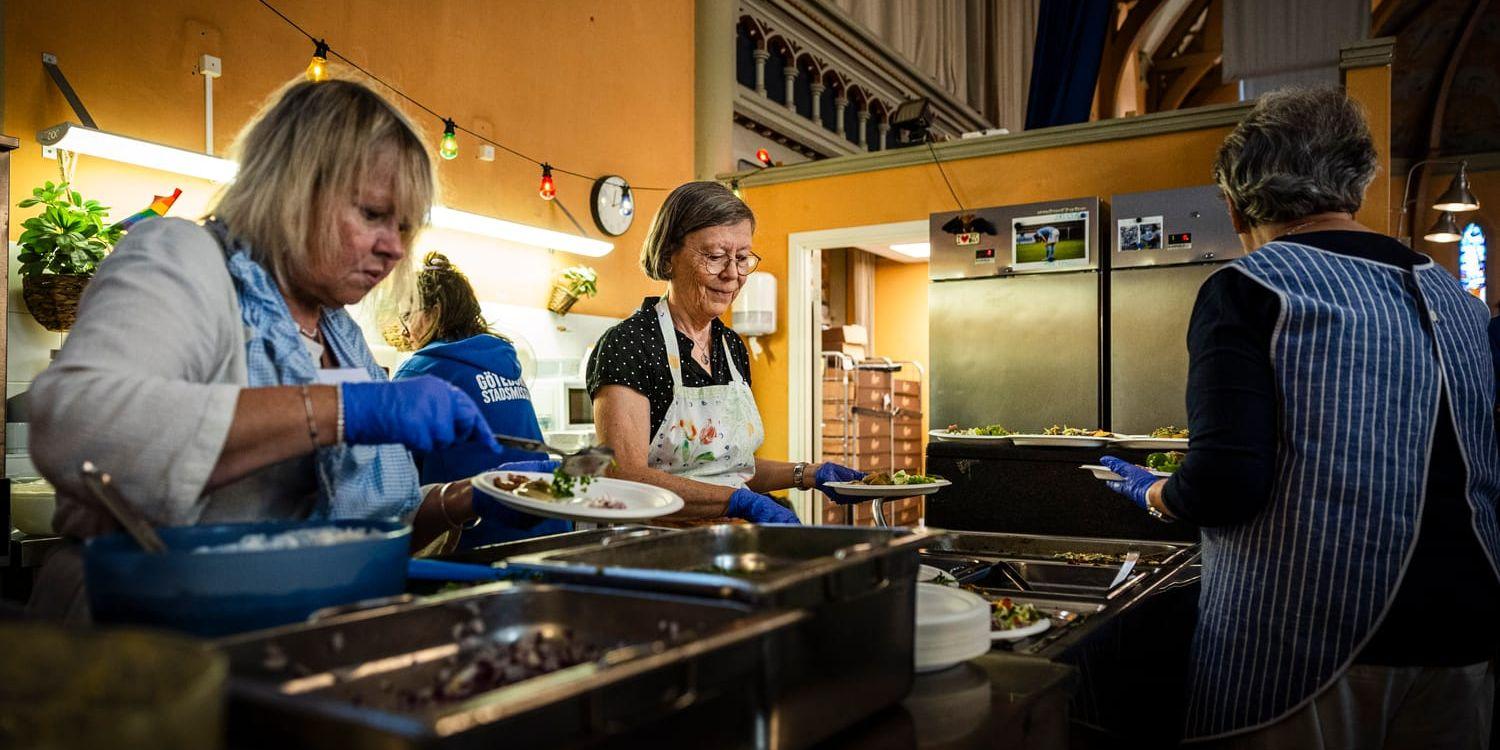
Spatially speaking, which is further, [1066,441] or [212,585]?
[1066,441]

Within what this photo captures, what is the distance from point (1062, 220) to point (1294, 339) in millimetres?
3534

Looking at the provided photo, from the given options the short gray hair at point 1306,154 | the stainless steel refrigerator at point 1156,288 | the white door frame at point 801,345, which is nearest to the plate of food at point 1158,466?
the short gray hair at point 1306,154

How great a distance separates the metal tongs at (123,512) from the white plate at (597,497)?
1.88ft

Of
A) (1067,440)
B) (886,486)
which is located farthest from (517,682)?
(1067,440)

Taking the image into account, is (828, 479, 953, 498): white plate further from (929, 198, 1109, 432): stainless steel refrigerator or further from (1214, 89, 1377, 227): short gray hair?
(929, 198, 1109, 432): stainless steel refrigerator

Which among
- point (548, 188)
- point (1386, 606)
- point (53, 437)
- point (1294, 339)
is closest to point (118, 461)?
point (53, 437)

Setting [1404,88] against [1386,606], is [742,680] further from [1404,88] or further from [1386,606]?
[1404,88]

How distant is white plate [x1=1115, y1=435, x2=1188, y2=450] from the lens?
403 cm

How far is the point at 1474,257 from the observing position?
12.0 meters

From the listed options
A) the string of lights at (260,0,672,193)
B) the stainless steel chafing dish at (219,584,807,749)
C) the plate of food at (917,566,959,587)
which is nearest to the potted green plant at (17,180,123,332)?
the string of lights at (260,0,672,193)

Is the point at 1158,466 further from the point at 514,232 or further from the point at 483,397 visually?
the point at 514,232

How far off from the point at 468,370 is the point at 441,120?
2.79 meters

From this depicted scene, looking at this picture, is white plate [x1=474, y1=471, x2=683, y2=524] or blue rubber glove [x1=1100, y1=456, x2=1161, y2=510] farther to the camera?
blue rubber glove [x1=1100, y1=456, x2=1161, y2=510]

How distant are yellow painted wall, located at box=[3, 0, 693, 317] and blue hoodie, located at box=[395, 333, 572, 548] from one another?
5.96 feet
